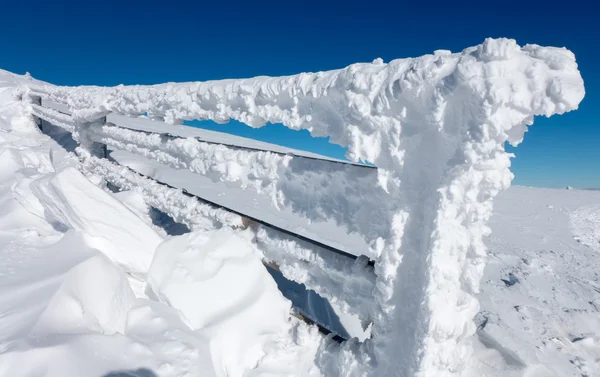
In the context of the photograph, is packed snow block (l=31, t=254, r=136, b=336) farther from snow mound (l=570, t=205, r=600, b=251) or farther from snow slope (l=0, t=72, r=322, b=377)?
snow mound (l=570, t=205, r=600, b=251)

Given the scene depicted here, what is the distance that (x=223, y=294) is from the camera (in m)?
1.81

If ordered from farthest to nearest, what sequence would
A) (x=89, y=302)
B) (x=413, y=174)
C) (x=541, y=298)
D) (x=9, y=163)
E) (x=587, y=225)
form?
(x=587, y=225), (x=9, y=163), (x=541, y=298), (x=89, y=302), (x=413, y=174)

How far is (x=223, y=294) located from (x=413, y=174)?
116 centimetres

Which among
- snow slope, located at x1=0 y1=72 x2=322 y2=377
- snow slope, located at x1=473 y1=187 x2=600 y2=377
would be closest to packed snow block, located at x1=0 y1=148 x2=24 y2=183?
snow slope, located at x1=0 y1=72 x2=322 y2=377

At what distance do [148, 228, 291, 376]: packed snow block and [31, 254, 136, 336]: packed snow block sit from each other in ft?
0.69

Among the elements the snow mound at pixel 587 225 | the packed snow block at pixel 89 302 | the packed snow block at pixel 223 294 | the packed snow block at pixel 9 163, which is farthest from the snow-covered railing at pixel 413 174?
the snow mound at pixel 587 225

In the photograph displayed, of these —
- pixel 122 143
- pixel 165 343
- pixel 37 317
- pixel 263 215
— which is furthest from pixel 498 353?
pixel 122 143

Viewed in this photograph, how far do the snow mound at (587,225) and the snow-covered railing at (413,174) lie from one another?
440cm

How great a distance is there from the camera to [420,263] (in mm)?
1210

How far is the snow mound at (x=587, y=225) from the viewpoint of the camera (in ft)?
15.1

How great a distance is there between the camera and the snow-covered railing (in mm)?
980

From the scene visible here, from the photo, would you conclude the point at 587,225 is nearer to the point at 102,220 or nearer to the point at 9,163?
the point at 102,220

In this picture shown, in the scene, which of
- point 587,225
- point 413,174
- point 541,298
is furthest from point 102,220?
point 587,225

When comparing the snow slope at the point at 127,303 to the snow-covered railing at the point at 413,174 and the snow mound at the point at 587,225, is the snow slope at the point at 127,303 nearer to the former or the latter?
the snow-covered railing at the point at 413,174
